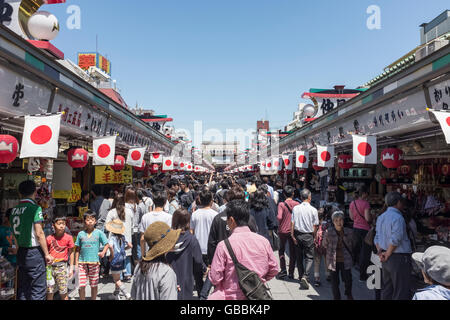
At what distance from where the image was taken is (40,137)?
4.27 metres

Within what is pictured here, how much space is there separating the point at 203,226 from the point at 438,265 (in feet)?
11.8

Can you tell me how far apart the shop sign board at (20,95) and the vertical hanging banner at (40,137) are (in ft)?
1.23

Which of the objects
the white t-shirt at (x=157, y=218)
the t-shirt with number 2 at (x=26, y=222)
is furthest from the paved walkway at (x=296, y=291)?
the t-shirt with number 2 at (x=26, y=222)

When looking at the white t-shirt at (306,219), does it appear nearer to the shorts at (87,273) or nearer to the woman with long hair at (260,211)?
the woman with long hair at (260,211)

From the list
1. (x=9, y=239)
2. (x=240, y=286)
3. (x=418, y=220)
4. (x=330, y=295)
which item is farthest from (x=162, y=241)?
(x=418, y=220)

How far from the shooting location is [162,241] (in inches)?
113

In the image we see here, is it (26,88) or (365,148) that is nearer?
(26,88)

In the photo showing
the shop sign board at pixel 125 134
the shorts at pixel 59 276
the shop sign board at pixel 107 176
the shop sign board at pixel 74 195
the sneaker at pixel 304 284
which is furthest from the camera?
the shop sign board at pixel 107 176

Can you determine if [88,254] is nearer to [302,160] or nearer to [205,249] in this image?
[205,249]

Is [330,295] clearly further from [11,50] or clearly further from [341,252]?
[11,50]

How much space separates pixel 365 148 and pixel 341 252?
2.58 meters

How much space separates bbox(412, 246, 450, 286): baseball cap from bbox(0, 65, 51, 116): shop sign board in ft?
17.4

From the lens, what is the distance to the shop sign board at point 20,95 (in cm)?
417

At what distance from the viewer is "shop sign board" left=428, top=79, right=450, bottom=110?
14.8ft
